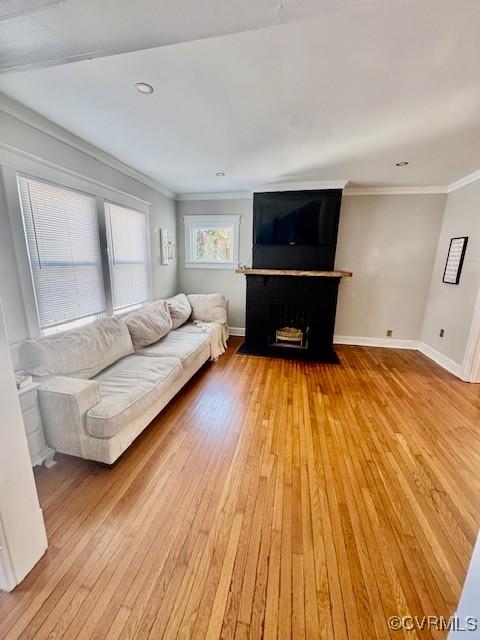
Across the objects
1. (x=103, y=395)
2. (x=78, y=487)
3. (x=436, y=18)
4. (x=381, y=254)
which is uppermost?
(x=436, y=18)

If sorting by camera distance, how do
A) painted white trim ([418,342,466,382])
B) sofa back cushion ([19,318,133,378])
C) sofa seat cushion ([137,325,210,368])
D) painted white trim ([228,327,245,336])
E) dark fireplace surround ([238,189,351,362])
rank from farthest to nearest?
painted white trim ([228,327,245,336]) → dark fireplace surround ([238,189,351,362]) → painted white trim ([418,342,466,382]) → sofa seat cushion ([137,325,210,368]) → sofa back cushion ([19,318,133,378])

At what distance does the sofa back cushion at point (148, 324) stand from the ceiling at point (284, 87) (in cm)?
166

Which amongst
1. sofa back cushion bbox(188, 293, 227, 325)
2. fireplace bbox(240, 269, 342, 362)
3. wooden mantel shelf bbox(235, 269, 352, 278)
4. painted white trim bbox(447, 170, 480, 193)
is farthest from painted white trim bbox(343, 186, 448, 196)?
sofa back cushion bbox(188, 293, 227, 325)

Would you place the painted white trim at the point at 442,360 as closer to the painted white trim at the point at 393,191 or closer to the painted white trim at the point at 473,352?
the painted white trim at the point at 473,352

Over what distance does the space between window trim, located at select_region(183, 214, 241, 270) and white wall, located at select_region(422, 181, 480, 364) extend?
9.76 ft

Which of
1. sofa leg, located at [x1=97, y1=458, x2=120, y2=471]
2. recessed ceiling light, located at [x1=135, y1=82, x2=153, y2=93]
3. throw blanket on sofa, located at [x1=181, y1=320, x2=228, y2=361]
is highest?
recessed ceiling light, located at [x1=135, y1=82, x2=153, y2=93]

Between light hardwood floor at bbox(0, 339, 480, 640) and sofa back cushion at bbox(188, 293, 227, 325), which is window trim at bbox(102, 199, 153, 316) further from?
light hardwood floor at bbox(0, 339, 480, 640)

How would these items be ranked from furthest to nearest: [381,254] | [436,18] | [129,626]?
[381,254]
[436,18]
[129,626]

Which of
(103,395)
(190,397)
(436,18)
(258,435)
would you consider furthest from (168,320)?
(436,18)

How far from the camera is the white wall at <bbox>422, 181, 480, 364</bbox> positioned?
3.00m

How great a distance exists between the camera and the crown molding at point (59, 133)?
5.55 ft

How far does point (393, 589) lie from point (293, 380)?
196 cm

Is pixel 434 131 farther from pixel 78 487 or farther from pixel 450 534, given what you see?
pixel 78 487

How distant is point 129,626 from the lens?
964 mm
